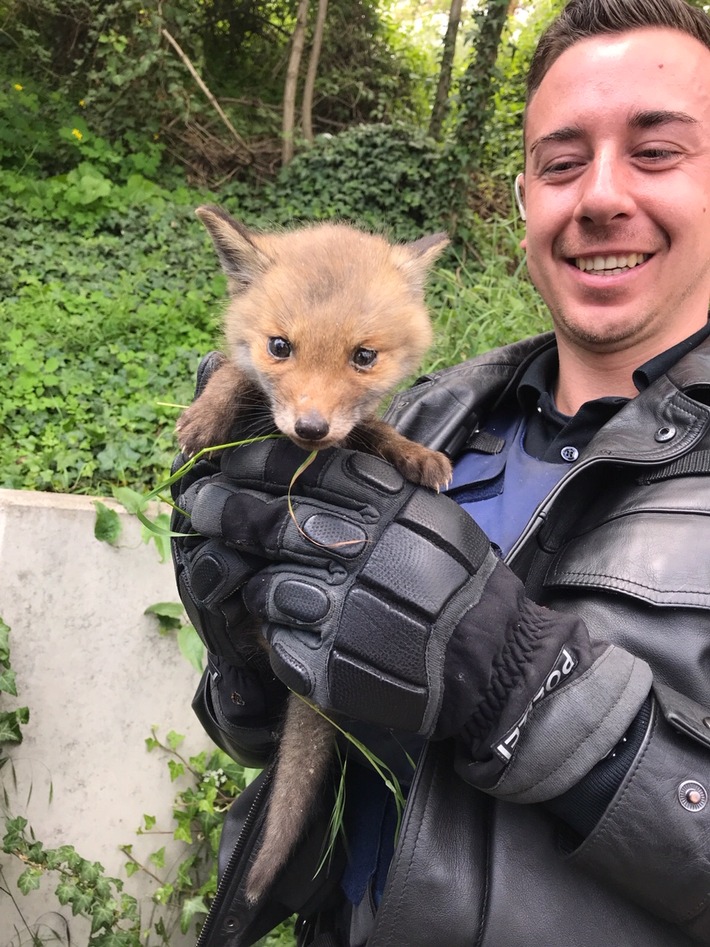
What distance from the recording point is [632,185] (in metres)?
1.98

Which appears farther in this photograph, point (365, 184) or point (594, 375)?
point (365, 184)

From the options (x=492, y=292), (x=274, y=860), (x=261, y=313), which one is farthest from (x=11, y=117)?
(x=274, y=860)

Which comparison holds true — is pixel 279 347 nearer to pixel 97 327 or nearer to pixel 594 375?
pixel 594 375

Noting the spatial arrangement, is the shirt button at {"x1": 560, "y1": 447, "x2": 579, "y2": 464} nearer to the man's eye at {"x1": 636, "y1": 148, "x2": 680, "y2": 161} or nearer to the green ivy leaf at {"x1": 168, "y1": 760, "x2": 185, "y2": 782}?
the man's eye at {"x1": 636, "y1": 148, "x2": 680, "y2": 161}

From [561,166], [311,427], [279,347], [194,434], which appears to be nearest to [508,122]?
[561,166]

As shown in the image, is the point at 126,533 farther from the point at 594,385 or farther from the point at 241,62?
the point at 241,62

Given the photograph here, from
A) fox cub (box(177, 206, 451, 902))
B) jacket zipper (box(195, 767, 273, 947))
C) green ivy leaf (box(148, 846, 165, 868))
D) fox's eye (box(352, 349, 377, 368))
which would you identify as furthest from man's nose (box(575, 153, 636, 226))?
green ivy leaf (box(148, 846, 165, 868))

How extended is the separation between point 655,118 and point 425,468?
1.20 meters

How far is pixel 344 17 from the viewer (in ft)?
31.2

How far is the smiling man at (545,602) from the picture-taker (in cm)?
131

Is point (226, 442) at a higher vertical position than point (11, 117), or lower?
lower

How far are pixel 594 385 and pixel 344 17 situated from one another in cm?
947

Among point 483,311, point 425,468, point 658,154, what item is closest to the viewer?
point 425,468

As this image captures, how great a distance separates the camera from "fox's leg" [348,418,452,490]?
1.73 m
